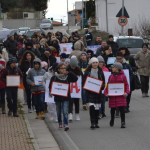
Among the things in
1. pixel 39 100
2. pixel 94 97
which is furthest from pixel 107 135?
pixel 39 100

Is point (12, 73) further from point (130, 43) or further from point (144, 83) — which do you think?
point (130, 43)

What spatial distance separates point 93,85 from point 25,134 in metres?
1.91

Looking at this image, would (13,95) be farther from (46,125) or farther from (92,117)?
(92,117)

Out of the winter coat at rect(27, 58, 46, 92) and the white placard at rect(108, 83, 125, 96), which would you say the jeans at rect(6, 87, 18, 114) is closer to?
the winter coat at rect(27, 58, 46, 92)

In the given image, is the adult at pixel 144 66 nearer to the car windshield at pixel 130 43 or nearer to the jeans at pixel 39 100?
the jeans at pixel 39 100

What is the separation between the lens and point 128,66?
49.5 ft

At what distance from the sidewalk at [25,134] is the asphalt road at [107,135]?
23 centimetres

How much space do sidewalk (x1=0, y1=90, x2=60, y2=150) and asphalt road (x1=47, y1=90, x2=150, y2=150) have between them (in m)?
A: 0.23

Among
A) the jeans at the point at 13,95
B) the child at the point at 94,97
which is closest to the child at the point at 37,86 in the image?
the jeans at the point at 13,95

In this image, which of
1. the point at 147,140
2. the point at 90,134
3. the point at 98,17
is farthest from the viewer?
the point at 98,17

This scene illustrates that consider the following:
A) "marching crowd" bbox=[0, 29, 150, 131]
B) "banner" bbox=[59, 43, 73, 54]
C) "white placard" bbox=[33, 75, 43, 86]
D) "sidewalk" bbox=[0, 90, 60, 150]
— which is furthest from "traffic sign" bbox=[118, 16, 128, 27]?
"white placard" bbox=[33, 75, 43, 86]

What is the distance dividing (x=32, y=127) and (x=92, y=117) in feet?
5.37

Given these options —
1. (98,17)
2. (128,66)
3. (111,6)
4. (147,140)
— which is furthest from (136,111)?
(98,17)

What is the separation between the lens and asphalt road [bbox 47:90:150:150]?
1063 cm
